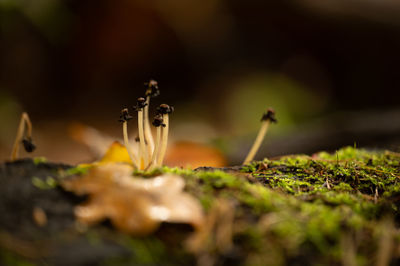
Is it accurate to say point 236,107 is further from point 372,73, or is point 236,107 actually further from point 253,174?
point 253,174

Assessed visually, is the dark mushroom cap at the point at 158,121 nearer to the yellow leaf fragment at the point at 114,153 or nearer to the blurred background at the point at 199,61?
the yellow leaf fragment at the point at 114,153

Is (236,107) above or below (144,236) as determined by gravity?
above

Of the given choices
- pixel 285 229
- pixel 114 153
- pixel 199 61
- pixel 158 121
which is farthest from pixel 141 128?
pixel 199 61

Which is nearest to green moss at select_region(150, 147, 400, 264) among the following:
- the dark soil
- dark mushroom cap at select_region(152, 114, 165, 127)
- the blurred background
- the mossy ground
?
the mossy ground

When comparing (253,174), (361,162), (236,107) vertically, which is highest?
(236,107)

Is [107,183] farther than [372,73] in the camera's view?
No

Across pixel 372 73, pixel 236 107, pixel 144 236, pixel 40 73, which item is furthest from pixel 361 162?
pixel 40 73

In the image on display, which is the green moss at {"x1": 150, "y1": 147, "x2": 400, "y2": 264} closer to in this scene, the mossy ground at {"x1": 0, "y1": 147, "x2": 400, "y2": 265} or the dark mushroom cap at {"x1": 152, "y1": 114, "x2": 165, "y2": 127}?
the mossy ground at {"x1": 0, "y1": 147, "x2": 400, "y2": 265}

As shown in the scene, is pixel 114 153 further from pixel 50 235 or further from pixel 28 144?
pixel 50 235
